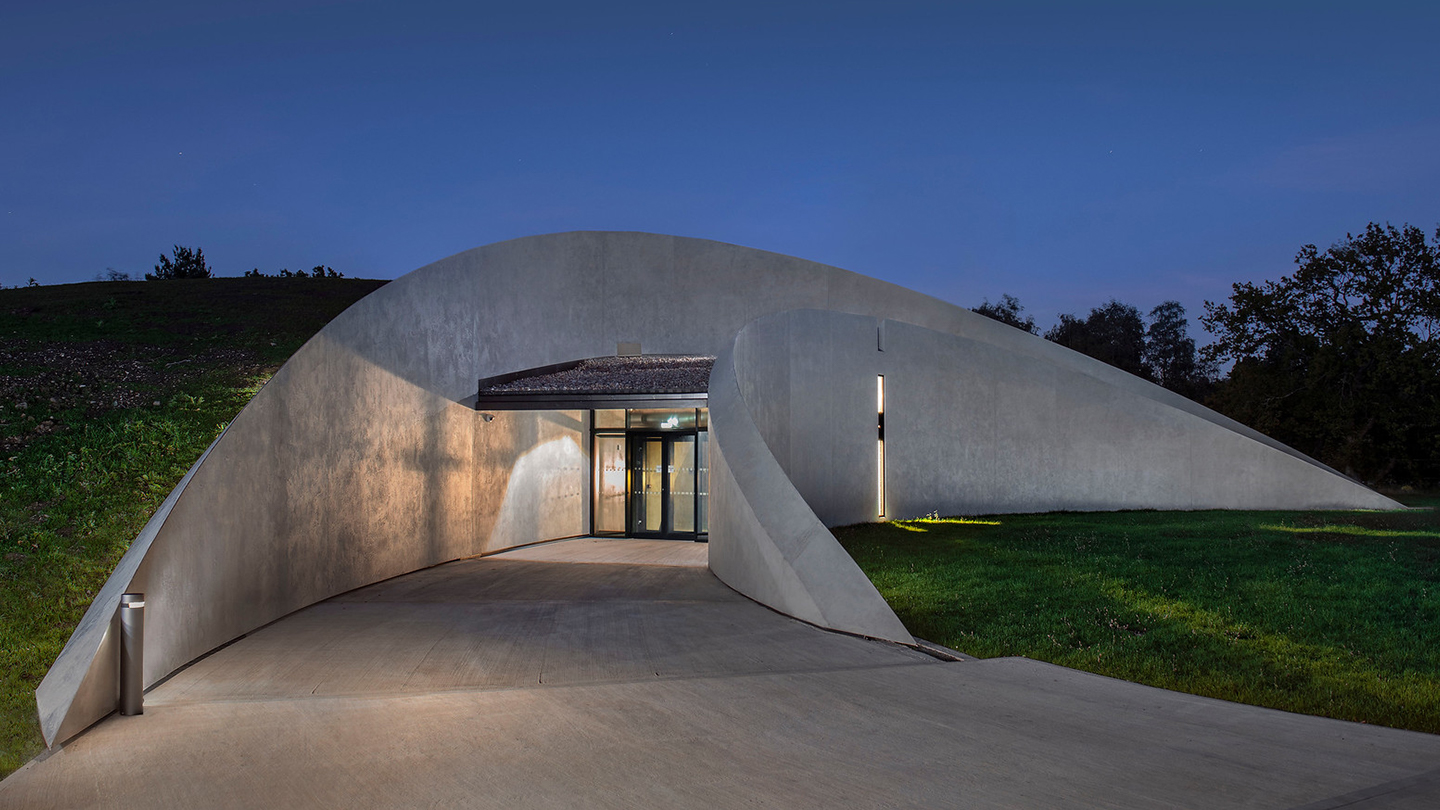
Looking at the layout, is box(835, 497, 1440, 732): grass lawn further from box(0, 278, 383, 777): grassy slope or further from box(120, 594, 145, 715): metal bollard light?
box(0, 278, 383, 777): grassy slope

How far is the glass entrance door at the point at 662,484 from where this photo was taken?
661 inches

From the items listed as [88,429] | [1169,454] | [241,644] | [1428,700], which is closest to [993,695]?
[1428,700]

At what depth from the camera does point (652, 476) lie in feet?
56.4

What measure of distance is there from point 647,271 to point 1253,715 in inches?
503

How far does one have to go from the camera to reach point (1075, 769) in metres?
3.84

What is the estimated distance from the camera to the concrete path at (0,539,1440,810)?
3.64 metres

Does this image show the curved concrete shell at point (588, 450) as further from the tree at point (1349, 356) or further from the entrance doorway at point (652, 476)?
the tree at point (1349, 356)

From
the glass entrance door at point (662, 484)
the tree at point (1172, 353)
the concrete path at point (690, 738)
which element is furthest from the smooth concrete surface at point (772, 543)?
the tree at point (1172, 353)

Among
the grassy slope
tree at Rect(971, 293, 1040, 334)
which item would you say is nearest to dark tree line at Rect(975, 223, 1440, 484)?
tree at Rect(971, 293, 1040, 334)

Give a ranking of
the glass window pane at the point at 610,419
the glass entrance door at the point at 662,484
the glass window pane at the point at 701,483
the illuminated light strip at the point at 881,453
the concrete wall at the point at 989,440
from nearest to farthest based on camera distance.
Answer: the concrete wall at the point at 989,440, the glass window pane at the point at 701,483, the glass entrance door at the point at 662,484, the illuminated light strip at the point at 881,453, the glass window pane at the point at 610,419

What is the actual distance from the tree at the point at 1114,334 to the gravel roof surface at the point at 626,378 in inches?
1427

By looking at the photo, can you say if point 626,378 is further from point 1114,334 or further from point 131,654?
point 1114,334

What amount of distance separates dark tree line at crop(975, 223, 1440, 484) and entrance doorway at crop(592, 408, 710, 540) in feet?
72.4

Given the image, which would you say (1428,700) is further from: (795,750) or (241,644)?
(241,644)
